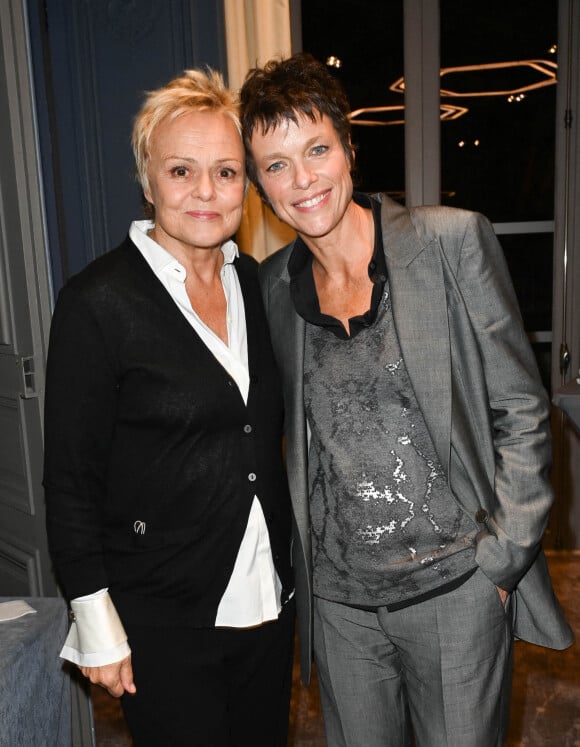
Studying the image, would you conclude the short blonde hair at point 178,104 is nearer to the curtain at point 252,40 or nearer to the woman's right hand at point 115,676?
the woman's right hand at point 115,676

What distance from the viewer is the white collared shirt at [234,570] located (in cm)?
143

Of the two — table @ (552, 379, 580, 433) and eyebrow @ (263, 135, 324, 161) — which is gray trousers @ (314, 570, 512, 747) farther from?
eyebrow @ (263, 135, 324, 161)

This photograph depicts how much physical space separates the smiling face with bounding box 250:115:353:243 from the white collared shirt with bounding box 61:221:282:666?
257 mm

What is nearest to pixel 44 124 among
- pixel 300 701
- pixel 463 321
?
pixel 463 321

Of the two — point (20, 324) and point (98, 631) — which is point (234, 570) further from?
point (20, 324)

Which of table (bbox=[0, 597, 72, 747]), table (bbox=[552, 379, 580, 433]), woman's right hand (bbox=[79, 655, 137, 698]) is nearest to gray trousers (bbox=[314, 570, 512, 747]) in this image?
woman's right hand (bbox=[79, 655, 137, 698])

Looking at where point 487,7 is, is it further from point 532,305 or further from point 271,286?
point 271,286

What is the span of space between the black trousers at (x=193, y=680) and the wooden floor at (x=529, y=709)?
1035 mm

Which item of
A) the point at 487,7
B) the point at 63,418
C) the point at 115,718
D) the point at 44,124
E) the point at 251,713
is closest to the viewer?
the point at 63,418

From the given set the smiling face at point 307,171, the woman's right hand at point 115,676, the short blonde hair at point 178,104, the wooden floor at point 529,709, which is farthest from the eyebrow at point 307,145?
the wooden floor at point 529,709

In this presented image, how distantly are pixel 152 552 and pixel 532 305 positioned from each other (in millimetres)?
2981

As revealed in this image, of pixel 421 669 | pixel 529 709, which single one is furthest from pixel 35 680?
pixel 529 709

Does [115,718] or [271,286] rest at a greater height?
[271,286]

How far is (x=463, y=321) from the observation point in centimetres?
142
